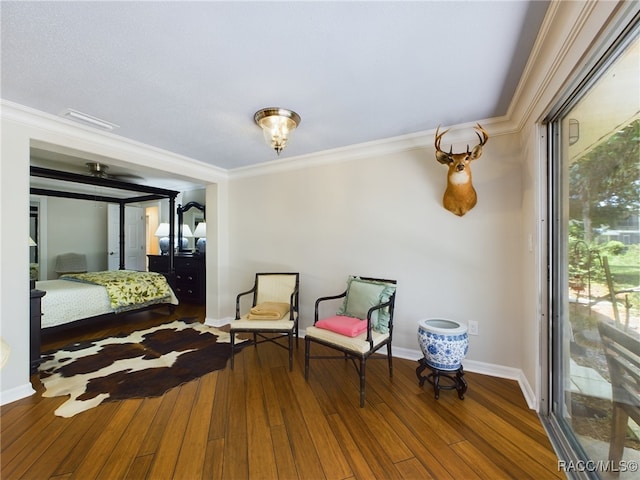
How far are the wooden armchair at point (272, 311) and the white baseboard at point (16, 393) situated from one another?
1.52 metres

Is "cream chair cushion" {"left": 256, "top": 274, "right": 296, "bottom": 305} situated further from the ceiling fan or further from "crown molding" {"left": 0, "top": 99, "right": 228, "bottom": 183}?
the ceiling fan

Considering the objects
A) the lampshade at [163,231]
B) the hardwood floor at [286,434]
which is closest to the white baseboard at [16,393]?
the hardwood floor at [286,434]

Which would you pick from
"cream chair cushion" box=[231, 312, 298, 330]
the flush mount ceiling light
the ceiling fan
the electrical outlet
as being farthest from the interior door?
the electrical outlet

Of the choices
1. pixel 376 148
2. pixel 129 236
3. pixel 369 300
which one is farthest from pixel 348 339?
pixel 129 236

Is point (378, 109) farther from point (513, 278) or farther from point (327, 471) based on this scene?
point (327, 471)

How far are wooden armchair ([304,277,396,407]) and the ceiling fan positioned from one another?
3972 mm

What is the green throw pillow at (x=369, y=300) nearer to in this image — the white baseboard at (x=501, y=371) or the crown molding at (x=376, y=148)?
Result: the white baseboard at (x=501, y=371)

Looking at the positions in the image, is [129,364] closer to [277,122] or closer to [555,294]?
[277,122]

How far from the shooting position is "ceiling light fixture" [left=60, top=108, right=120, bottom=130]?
2.23 metres

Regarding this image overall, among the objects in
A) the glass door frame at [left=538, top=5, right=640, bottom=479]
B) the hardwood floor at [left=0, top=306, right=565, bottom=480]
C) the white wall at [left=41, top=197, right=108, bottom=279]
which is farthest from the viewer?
the white wall at [left=41, top=197, right=108, bottom=279]

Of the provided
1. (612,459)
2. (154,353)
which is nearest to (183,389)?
(154,353)

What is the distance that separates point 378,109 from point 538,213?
1392mm

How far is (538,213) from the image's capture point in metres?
1.86

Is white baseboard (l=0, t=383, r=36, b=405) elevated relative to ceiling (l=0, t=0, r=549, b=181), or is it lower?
lower
